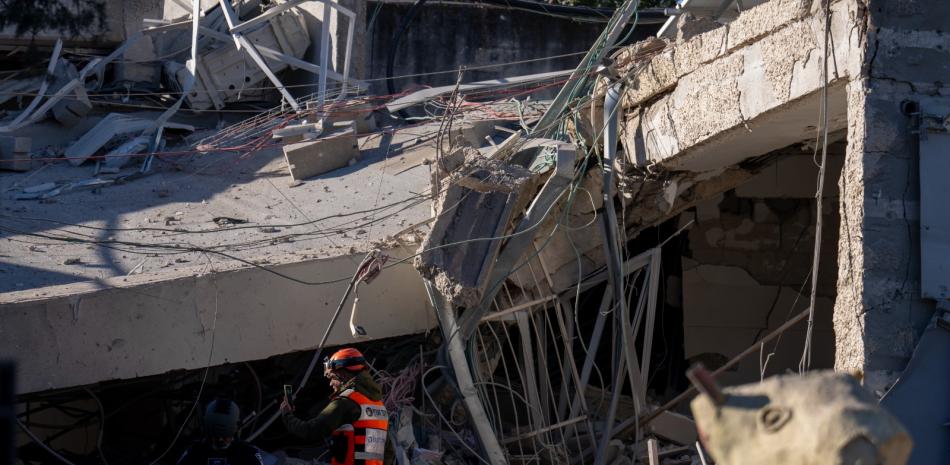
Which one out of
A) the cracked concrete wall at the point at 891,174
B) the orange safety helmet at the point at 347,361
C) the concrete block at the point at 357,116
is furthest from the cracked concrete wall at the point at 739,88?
the concrete block at the point at 357,116

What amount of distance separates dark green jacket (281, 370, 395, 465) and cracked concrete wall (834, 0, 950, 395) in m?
2.41

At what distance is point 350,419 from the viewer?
5.63m

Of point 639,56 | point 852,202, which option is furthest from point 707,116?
point 852,202

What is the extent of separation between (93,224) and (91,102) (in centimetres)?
360

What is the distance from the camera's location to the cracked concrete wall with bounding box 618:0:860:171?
498 cm

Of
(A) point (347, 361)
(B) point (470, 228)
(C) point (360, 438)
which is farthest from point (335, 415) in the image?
(B) point (470, 228)

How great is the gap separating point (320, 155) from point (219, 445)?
15.8 ft

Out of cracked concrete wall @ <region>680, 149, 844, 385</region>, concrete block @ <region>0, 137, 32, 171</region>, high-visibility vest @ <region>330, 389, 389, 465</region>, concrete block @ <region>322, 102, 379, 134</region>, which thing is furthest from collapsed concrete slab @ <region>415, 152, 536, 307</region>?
concrete block @ <region>0, 137, 32, 171</region>

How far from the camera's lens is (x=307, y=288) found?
672cm

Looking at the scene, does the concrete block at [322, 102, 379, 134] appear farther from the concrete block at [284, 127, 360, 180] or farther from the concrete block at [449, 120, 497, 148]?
the concrete block at [449, 120, 497, 148]

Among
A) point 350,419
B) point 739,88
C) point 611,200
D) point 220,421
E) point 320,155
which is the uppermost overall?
point 739,88

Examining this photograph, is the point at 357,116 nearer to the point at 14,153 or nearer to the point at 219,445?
the point at 14,153

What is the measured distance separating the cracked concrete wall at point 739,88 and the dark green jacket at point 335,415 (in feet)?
6.99

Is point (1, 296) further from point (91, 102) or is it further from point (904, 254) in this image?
point (91, 102)
